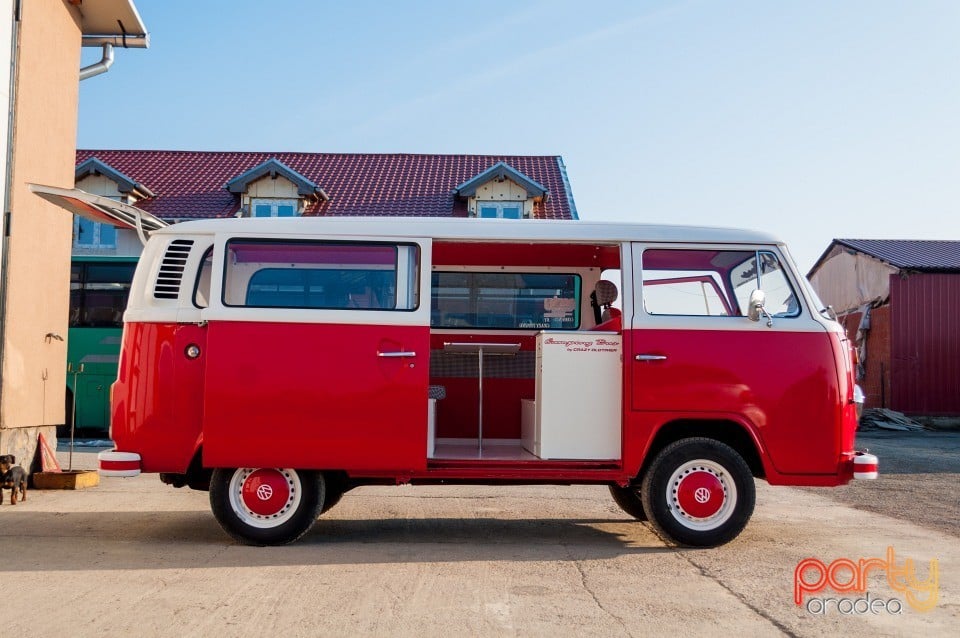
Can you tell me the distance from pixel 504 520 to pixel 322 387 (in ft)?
8.93

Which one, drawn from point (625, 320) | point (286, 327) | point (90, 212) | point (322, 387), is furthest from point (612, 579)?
point (90, 212)

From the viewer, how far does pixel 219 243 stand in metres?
7.56

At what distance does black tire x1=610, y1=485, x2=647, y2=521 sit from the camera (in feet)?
29.3

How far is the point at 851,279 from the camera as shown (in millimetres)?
31469

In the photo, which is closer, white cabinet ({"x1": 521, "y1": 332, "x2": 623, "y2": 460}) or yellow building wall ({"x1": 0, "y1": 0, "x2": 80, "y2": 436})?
white cabinet ({"x1": 521, "y1": 332, "x2": 623, "y2": 460})

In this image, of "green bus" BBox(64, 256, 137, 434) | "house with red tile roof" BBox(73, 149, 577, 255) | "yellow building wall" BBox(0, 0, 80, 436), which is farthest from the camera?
"house with red tile roof" BBox(73, 149, 577, 255)

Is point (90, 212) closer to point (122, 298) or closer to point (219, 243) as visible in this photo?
point (219, 243)

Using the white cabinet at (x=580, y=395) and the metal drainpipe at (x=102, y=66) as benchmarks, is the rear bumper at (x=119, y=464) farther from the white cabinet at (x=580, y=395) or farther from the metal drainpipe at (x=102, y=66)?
the metal drainpipe at (x=102, y=66)

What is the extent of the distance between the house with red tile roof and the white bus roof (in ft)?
59.4

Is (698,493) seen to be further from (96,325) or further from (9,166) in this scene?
(96,325)

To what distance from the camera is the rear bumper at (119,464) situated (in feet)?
23.6

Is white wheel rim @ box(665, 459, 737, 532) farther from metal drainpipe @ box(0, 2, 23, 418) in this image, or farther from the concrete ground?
metal drainpipe @ box(0, 2, 23, 418)

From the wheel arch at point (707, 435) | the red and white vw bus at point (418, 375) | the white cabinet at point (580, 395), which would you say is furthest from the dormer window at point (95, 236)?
the wheel arch at point (707, 435)

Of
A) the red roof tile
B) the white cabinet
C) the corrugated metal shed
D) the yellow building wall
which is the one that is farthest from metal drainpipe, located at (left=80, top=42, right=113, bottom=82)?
the corrugated metal shed
